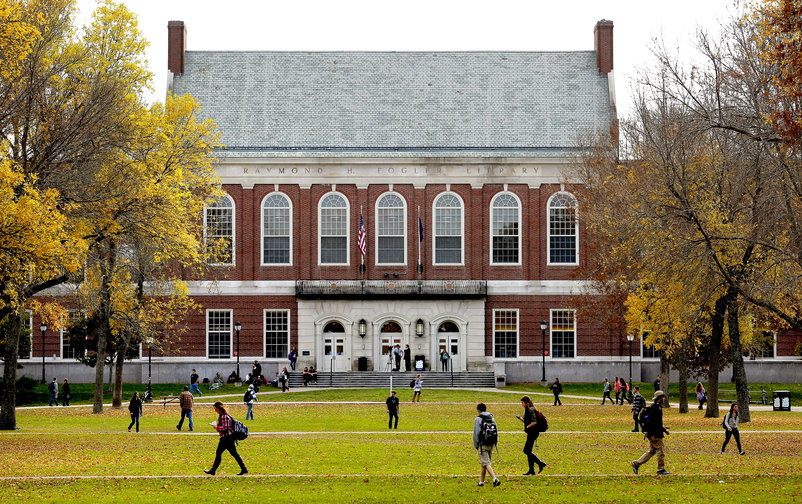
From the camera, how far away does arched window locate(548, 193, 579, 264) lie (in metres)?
62.9

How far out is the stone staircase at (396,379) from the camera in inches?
2283

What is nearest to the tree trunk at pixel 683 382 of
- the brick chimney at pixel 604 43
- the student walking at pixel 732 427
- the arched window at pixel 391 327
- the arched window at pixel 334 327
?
the student walking at pixel 732 427

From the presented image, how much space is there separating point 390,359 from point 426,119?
14.1 metres

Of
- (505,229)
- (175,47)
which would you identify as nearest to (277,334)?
(505,229)

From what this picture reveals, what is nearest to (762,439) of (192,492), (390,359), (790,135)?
(790,135)

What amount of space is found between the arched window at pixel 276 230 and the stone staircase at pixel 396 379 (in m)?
6.69

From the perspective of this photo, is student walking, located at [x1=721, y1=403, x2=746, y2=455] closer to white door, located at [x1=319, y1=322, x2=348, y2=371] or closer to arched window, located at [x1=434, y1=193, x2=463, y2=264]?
arched window, located at [x1=434, y1=193, x2=463, y2=264]

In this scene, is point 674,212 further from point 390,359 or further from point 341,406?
point 390,359

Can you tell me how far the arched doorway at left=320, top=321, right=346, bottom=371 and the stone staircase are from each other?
2.70 metres

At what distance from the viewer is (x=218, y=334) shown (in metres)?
62.6

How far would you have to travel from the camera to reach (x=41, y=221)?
2658 centimetres

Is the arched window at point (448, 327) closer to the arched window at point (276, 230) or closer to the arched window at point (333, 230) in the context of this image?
the arched window at point (333, 230)

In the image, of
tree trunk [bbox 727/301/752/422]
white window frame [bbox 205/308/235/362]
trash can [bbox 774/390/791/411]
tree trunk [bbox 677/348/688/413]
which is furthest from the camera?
white window frame [bbox 205/308/235/362]

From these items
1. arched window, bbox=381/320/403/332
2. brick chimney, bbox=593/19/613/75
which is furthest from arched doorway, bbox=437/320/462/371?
brick chimney, bbox=593/19/613/75
